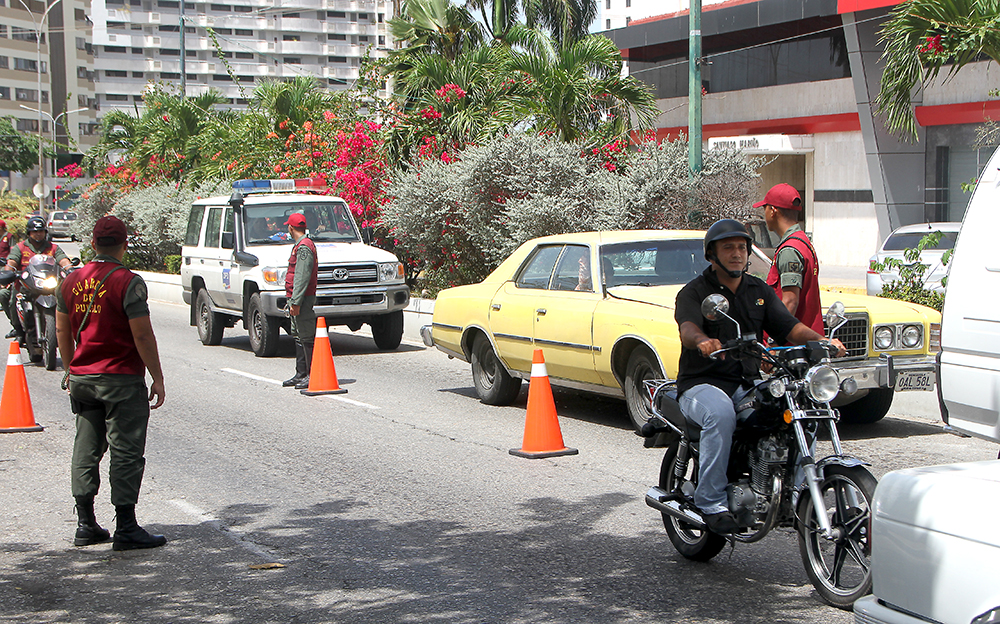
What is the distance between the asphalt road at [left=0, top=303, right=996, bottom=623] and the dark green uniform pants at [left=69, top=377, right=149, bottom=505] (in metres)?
0.39

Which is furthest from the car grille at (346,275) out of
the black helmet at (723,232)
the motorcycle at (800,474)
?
the black helmet at (723,232)

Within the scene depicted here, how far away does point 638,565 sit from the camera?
19.2 ft

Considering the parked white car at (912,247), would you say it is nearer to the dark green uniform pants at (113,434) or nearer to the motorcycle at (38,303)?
the motorcycle at (38,303)

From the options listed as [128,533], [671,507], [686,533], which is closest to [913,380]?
[686,533]

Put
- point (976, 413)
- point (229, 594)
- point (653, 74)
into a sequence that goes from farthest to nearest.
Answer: point (653, 74) → point (976, 413) → point (229, 594)

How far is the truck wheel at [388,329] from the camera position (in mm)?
16000

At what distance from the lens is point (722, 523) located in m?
5.32

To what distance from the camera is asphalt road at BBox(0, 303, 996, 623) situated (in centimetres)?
529

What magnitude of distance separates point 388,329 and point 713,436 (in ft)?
36.3

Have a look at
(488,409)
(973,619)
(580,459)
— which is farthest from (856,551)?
(488,409)

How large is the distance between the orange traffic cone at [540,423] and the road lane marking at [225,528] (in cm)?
252

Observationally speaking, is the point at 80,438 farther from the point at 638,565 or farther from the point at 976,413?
the point at 976,413

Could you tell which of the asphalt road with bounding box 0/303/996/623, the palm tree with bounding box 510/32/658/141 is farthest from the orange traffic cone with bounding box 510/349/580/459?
the palm tree with bounding box 510/32/658/141

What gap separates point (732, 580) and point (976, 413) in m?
1.57
